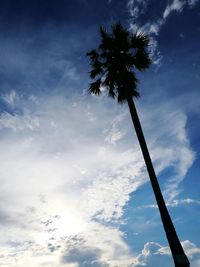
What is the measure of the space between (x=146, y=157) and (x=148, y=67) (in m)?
6.94

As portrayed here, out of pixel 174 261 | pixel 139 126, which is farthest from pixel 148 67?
pixel 174 261

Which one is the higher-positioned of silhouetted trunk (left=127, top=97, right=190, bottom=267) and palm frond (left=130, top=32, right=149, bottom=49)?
palm frond (left=130, top=32, right=149, bottom=49)

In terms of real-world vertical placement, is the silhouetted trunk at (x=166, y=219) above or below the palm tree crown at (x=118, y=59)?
below

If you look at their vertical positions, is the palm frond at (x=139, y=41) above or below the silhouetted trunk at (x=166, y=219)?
above

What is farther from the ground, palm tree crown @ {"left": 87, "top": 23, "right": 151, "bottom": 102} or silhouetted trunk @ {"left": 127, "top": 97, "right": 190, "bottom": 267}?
palm tree crown @ {"left": 87, "top": 23, "right": 151, "bottom": 102}

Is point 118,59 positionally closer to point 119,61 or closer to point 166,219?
point 119,61

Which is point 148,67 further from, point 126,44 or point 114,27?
point 114,27

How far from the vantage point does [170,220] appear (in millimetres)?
13148

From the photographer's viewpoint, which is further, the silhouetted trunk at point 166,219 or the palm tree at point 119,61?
the palm tree at point 119,61

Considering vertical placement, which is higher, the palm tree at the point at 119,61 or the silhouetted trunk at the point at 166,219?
the palm tree at the point at 119,61

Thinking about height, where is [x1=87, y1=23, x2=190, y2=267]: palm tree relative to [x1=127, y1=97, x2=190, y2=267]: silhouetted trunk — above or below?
above

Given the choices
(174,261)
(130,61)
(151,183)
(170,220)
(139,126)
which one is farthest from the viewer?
(130,61)

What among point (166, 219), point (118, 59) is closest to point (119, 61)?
point (118, 59)

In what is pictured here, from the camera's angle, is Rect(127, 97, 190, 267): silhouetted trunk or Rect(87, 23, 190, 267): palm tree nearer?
Rect(127, 97, 190, 267): silhouetted trunk
